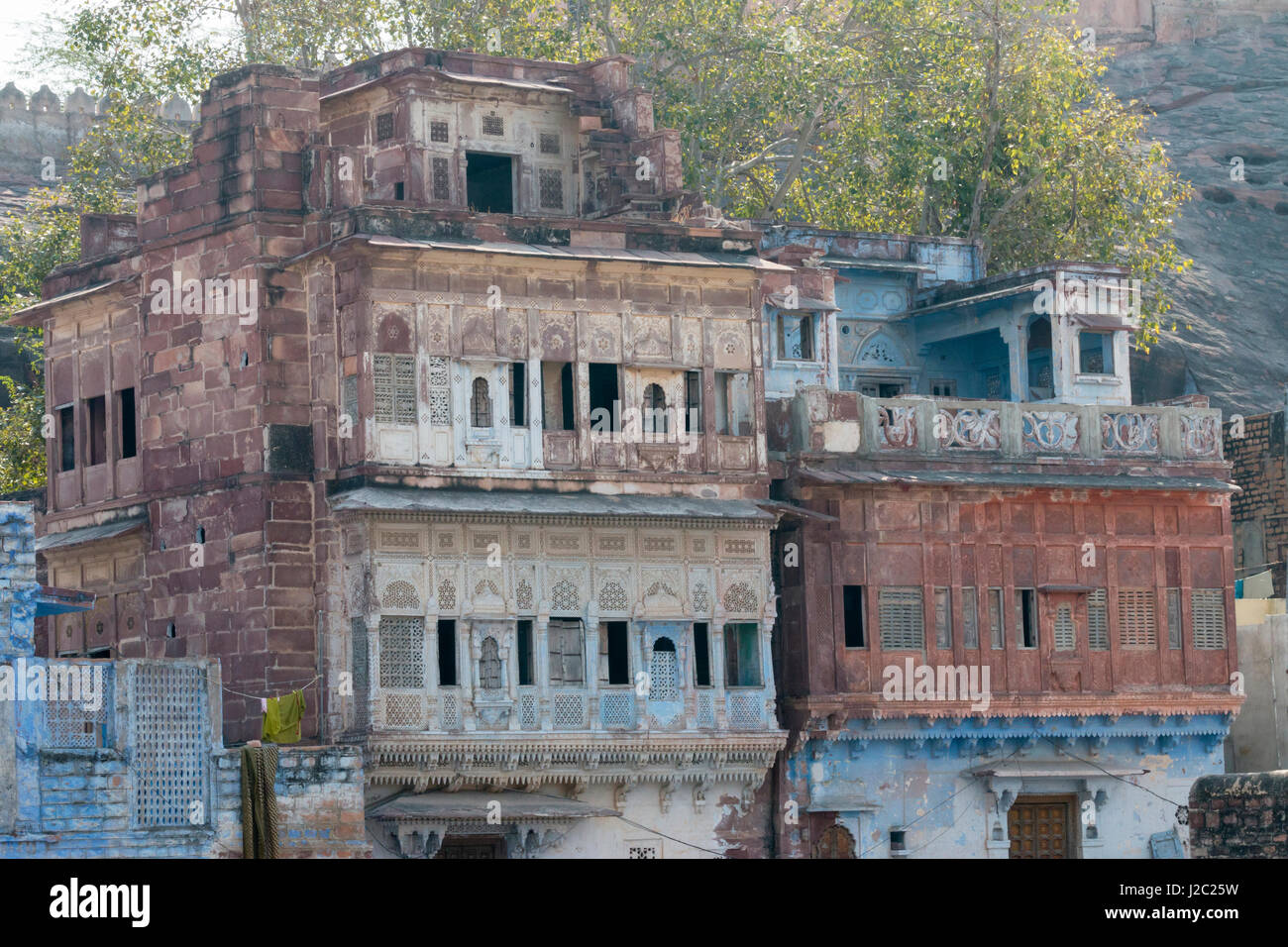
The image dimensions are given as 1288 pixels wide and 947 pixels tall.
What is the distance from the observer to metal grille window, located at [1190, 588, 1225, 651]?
134 feet

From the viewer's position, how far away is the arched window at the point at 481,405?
→ 35.9 meters

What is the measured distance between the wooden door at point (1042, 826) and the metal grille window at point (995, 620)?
2288 mm

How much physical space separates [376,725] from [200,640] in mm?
3431

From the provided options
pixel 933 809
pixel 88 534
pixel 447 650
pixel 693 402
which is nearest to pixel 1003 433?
pixel 693 402

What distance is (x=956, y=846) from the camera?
126 ft

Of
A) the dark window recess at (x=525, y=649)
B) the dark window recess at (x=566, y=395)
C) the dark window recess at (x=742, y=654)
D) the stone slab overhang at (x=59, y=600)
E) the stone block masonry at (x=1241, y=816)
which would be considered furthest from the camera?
the dark window recess at (x=742, y=654)

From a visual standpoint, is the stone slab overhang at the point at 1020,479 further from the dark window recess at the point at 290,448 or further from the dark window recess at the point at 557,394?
the dark window recess at the point at 290,448

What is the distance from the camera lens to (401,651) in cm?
3481

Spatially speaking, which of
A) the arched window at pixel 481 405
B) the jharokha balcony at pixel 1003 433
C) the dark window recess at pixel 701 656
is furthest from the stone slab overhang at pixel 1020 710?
the arched window at pixel 481 405

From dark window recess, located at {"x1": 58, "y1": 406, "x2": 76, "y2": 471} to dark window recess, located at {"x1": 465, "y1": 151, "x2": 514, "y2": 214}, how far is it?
663cm

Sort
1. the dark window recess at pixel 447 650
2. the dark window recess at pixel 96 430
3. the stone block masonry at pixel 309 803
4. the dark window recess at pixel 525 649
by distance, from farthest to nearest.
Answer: the dark window recess at pixel 96 430, the dark window recess at pixel 525 649, the dark window recess at pixel 447 650, the stone block masonry at pixel 309 803
